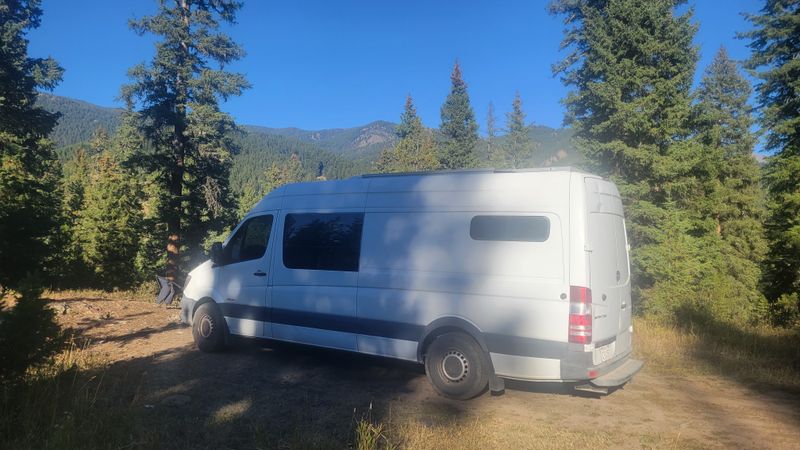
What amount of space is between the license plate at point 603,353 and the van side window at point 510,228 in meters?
1.32

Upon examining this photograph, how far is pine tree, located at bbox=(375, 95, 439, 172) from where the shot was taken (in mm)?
54469

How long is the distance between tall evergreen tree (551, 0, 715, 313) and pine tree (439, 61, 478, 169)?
1409 inches

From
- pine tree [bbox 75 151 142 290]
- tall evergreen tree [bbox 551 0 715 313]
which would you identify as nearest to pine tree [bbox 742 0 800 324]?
tall evergreen tree [bbox 551 0 715 313]

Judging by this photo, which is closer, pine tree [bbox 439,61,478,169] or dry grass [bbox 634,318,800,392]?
dry grass [bbox 634,318,800,392]

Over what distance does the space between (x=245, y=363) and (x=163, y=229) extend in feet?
51.9

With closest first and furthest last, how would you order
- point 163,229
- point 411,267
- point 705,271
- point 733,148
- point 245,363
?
point 411,267, point 245,363, point 705,271, point 163,229, point 733,148

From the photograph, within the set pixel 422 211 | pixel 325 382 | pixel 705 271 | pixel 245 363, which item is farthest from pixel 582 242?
pixel 705 271

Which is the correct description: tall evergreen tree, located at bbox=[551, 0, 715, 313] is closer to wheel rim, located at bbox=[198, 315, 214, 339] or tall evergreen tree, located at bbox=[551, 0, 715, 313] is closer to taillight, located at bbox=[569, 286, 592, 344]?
taillight, located at bbox=[569, 286, 592, 344]

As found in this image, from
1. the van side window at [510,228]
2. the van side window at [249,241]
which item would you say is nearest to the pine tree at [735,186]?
the van side window at [510,228]

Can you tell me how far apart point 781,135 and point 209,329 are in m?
20.6

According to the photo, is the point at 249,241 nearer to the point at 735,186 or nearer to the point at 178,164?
the point at 178,164

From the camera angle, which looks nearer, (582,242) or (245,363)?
(582,242)

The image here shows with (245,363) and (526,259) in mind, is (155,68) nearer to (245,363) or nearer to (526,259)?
(245,363)

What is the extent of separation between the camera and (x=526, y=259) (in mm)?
5398
